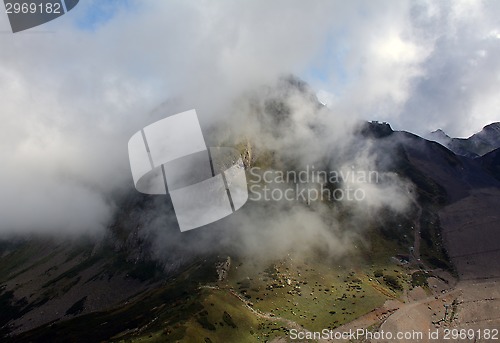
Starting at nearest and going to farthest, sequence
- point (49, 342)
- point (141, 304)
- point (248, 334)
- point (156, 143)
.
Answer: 1. point (156, 143)
2. point (248, 334)
3. point (49, 342)
4. point (141, 304)

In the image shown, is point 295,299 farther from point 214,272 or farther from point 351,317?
point 214,272

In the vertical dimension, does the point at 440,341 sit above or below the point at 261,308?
below

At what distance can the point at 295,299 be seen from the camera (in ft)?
527

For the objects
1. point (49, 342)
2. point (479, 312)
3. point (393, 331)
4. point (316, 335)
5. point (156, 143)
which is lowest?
point (479, 312)

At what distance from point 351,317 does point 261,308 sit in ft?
113

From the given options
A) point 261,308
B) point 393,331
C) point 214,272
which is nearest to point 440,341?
point 393,331

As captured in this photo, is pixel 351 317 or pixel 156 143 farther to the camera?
pixel 351 317

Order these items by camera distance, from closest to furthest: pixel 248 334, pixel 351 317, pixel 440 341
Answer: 1. pixel 248 334
2. pixel 440 341
3. pixel 351 317

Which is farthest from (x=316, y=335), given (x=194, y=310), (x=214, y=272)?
(x=214, y=272)

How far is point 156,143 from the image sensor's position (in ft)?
334

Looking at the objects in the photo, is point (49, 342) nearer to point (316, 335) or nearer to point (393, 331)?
point (316, 335)

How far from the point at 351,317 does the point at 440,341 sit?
31.0 meters

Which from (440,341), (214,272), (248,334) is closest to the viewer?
(248,334)

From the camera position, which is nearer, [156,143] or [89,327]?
[156,143]
